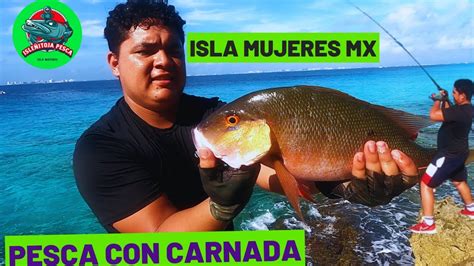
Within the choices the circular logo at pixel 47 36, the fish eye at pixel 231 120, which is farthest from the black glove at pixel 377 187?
the circular logo at pixel 47 36

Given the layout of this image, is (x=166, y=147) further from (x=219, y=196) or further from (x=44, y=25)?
(x=44, y=25)

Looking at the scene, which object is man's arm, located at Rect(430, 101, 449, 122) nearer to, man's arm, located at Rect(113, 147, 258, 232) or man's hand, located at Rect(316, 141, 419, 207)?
man's hand, located at Rect(316, 141, 419, 207)

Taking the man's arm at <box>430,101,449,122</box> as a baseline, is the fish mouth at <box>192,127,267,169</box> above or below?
above

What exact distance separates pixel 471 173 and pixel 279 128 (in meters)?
5.31

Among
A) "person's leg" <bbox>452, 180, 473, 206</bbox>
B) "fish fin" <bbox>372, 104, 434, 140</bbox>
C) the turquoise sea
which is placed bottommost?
the turquoise sea

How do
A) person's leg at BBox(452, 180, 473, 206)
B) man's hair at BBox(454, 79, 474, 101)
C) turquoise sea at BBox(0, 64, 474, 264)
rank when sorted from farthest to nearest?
1. turquoise sea at BBox(0, 64, 474, 264)
2. person's leg at BBox(452, 180, 473, 206)
3. man's hair at BBox(454, 79, 474, 101)

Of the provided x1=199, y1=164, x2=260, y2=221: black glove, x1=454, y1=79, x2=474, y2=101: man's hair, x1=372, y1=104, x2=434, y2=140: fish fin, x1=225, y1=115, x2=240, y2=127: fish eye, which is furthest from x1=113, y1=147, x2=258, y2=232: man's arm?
x1=454, y1=79, x2=474, y2=101: man's hair

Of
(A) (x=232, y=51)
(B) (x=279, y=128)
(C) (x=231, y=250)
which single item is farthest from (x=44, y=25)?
(B) (x=279, y=128)

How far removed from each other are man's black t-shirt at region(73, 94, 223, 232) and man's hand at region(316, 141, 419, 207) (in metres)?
0.73

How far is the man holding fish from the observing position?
4.59 feet

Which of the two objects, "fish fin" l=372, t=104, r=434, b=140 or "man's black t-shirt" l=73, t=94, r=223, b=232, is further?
"fish fin" l=372, t=104, r=434, b=140

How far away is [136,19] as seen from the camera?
161 cm

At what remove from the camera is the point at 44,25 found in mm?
3164

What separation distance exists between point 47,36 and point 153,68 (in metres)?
2.09
